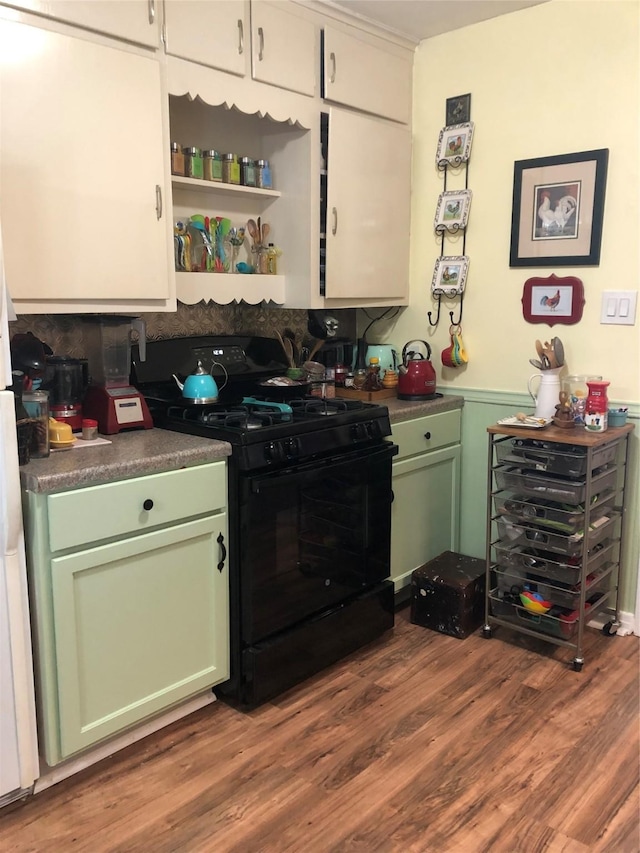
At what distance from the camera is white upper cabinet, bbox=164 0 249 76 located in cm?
224

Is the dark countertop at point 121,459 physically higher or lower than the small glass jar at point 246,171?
lower

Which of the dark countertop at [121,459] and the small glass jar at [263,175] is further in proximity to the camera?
the small glass jar at [263,175]

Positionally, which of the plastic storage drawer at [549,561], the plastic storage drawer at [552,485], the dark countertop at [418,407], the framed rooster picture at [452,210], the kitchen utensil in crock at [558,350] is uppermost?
the framed rooster picture at [452,210]

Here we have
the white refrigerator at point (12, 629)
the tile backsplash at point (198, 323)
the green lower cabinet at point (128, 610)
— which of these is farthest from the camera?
the tile backsplash at point (198, 323)

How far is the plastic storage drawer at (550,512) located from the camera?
253 cm

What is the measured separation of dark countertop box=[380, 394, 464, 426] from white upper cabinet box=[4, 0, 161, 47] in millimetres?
1539

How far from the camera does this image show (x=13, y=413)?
1.69 meters

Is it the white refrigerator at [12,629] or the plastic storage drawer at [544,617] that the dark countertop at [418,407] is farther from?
the white refrigerator at [12,629]

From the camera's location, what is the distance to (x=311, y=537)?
2.40m

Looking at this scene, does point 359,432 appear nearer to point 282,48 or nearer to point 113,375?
point 113,375

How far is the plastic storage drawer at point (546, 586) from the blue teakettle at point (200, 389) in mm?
1328

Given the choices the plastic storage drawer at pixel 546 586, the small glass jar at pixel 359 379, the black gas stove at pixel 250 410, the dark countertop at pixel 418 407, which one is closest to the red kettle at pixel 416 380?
the dark countertop at pixel 418 407

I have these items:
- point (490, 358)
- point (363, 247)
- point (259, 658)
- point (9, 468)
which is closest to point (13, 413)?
point (9, 468)

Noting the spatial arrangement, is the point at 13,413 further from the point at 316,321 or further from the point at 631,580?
the point at 631,580
